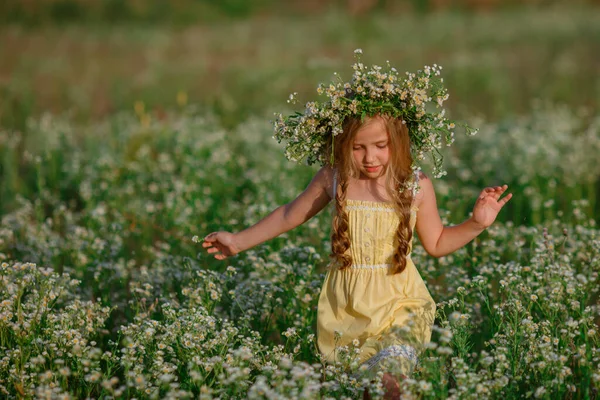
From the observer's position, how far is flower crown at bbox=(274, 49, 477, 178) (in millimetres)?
4129

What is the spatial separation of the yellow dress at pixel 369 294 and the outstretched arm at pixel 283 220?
0.22 m

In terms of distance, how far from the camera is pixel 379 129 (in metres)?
4.20

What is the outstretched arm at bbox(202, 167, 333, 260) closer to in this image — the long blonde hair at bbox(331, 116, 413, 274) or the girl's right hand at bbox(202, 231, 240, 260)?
the girl's right hand at bbox(202, 231, 240, 260)

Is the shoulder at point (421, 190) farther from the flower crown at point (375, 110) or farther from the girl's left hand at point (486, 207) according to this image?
the girl's left hand at point (486, 207)

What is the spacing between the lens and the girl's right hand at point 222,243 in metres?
4.64

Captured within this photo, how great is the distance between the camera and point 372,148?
423 centimetres

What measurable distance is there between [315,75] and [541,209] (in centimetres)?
625

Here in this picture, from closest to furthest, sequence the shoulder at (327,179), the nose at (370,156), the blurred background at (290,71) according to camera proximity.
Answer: the nose at (370,156)
the shoulder at (327,179)
the blurred background at (290,71)

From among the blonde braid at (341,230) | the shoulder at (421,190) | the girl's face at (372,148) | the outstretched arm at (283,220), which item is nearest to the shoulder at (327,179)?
the outstretched arm at (283,220)

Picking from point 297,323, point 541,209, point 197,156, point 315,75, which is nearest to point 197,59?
point 315,75

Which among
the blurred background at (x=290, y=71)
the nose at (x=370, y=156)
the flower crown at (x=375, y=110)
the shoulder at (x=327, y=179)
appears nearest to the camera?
the flower crown at (x=375, y=110)

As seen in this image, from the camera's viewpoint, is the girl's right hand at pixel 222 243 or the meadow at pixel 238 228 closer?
the meadow at pixel 238 228

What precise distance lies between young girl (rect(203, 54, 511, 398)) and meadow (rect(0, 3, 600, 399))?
205 mm

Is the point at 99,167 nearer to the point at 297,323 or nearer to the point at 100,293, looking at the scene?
the point at 100,293
